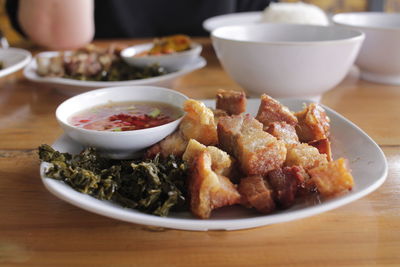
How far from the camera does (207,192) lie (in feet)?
3.52

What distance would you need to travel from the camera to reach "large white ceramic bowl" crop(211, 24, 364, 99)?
1936 mm

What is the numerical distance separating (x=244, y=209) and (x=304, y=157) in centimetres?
25

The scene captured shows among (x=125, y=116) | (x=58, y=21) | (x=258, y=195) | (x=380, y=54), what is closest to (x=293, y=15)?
(x=380, y=54)

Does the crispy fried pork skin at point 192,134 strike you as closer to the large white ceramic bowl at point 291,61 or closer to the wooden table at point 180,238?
the wooden table at point 180,238

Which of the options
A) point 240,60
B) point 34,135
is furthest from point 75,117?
point 240,60

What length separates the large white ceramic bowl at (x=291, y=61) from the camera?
1.94m

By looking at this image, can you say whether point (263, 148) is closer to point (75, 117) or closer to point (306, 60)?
point (75, 117)

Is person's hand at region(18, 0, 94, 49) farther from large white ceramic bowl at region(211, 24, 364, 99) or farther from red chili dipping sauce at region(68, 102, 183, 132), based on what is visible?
red chili dipping sauce at region(68, 102, 183, 132)

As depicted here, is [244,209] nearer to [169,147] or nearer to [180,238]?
[180,238]

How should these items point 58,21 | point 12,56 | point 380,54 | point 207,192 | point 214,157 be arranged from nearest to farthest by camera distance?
point 207,192 < point 214,157 < point 380,54 < point 12,56 < point 58,21

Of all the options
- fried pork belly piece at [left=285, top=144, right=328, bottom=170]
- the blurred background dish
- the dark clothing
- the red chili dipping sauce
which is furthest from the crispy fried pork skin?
the dark clothing

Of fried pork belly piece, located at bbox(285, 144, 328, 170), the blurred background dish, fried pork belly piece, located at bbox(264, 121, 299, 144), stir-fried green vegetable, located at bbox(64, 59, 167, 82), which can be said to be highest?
the blurred background dish

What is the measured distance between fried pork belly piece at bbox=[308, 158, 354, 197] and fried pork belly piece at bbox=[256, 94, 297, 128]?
0.35 m

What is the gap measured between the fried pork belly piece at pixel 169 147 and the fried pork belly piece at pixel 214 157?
8cm
